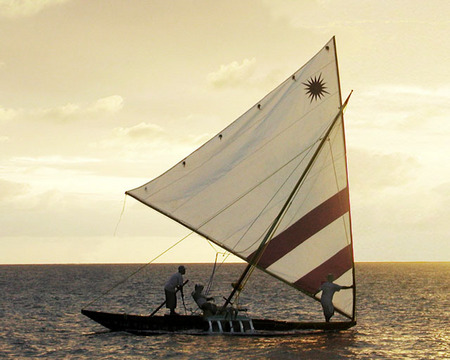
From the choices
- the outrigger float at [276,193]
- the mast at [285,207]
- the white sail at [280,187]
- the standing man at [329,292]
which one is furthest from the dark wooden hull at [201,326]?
the white sail at [280,187]

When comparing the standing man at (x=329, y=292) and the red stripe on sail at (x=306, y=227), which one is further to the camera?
the red stripe on sail at (x=306, y=227)

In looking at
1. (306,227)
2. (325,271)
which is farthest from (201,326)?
(306,227)

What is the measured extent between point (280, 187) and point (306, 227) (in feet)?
5.90

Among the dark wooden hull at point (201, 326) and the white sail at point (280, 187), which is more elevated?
the white sail at point (280, 187)

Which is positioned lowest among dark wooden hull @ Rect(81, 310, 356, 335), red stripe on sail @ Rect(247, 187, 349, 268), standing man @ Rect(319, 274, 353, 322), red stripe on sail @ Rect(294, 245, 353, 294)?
dark wooden hull @ Rect(81, 310, 356, 335)

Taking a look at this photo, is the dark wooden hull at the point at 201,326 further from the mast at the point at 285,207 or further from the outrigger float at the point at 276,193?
the mast at the point at 285,207

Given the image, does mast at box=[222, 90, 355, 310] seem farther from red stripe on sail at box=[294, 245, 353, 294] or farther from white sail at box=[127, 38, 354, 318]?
red stripe on sail at box=[294, 245, 353, 294]

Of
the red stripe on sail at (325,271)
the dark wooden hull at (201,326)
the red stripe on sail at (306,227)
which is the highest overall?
the red stripe on sail at (306,227)

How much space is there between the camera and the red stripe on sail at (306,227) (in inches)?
934

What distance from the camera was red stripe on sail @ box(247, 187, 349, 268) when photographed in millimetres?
23719

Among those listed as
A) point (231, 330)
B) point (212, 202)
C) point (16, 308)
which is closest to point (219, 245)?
point (212, 202)

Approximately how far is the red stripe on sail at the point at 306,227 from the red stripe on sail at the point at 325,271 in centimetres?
118

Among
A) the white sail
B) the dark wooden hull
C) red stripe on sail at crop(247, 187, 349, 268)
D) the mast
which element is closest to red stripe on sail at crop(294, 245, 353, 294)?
the white sail

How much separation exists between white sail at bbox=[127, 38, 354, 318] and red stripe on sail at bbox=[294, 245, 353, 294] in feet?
0.12
